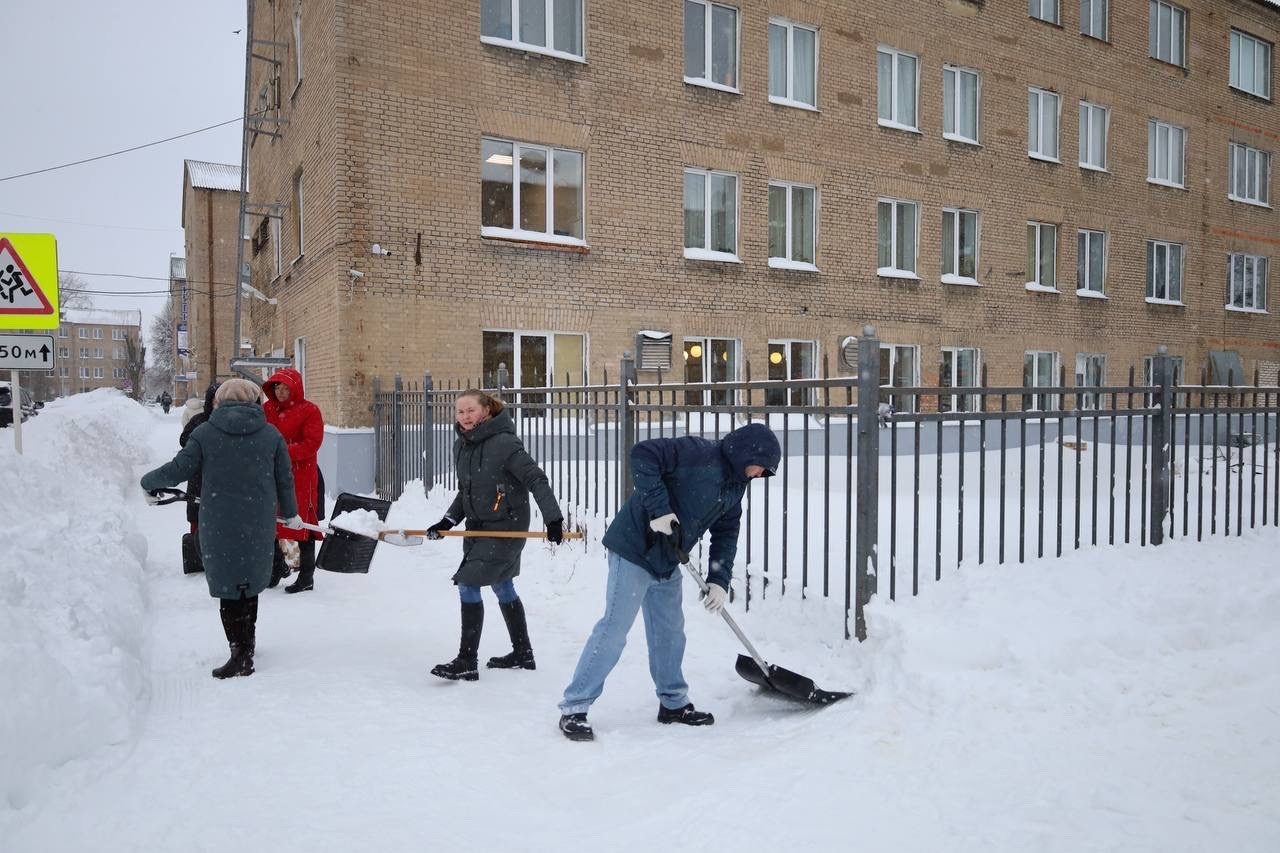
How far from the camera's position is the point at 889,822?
10.1 ft

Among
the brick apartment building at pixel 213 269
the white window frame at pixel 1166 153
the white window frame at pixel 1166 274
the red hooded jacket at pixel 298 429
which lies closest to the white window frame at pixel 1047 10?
the white window frame at pixel 1166 153

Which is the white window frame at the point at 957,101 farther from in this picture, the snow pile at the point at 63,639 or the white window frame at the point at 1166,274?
the snow pile at the point at 63,639

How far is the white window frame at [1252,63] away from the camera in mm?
20922

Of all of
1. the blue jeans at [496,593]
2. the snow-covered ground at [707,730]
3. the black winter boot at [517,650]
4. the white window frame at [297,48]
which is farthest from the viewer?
the white window frame at [297,48]

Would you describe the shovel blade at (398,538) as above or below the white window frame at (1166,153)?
below

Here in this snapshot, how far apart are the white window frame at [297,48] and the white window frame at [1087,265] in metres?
15.1

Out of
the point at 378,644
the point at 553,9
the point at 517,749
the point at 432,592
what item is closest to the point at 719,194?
the point at 553,9

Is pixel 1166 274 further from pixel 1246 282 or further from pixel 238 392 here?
pixel 238 392

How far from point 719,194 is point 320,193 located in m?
6.07

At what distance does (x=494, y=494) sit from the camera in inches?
191

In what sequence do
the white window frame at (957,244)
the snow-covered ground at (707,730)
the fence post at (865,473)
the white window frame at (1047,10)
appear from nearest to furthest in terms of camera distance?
the snow-covered ground at (707,730)
the fence post at (865,473)
the white window frame at (957,244)
the white window frame at (1047,10)

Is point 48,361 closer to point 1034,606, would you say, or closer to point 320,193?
point 320,193

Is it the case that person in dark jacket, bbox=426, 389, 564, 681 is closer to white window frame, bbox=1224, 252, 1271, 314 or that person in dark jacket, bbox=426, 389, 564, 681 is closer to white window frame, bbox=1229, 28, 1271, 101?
white window frame, bbox=1224, 252, 1271, 314

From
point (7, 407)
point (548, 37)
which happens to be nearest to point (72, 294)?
point (7, 407)
